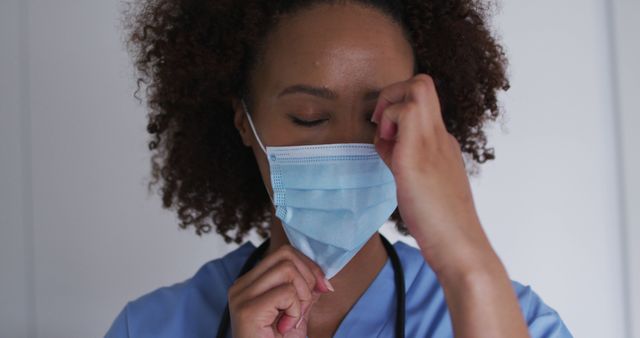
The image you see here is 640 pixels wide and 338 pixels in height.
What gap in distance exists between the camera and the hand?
844 mm

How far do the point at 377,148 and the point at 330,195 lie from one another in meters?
0.14

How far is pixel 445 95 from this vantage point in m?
1.35

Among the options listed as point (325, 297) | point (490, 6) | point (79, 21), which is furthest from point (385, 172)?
point (79, 21)

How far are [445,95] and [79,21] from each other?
3.30 feet

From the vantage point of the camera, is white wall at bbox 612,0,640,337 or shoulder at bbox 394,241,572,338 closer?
shoulder at bbox 394,241,572,338

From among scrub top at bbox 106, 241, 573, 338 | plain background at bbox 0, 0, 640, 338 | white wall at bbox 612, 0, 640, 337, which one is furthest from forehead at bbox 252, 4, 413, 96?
white wall at bbox 612, 0, 640, 337

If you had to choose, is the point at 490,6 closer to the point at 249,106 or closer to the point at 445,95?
the point at 445,95

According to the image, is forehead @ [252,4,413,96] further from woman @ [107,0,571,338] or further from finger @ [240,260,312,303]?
finger @ [240,260,312,303]

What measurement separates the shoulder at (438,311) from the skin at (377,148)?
0.09 metres

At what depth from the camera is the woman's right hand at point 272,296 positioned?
3.19ft

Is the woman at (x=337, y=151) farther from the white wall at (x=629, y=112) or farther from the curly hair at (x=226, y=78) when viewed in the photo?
the white wall at (x=629, y=112)

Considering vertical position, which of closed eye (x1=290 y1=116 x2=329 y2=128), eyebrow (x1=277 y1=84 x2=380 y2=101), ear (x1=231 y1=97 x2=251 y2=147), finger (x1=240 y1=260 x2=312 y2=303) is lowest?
finger (x1=240 y1=260 x2=312 y2=303)

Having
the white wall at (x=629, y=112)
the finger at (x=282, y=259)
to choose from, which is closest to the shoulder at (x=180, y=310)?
the finger at (x=282, y=259)

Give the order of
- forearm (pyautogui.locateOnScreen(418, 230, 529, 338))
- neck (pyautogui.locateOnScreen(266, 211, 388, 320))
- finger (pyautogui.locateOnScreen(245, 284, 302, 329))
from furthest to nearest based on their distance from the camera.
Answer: neck (pyautogui.locateOnScreen(266, 211, 388, 320)), finger (pyautogui.locateOnScreen(245, 284, 302, 329)), forearm (pyautogui.locateOnScreen(418, 230, 529, 338))
